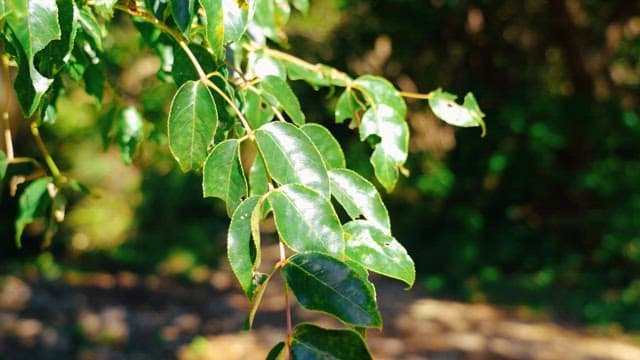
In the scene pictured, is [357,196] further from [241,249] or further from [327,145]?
[241,249]

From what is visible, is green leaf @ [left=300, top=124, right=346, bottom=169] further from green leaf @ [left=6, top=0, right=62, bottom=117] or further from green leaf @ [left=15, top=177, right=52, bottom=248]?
green leaf @ [left=15, top=177, right=52, bottom=248]

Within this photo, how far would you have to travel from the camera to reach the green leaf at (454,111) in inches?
54.2

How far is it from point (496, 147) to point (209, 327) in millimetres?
2311

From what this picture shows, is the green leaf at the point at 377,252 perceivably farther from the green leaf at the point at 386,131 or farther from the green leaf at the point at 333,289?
the green leaf at the point at 386,131

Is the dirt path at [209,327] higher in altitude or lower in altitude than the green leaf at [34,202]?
higher

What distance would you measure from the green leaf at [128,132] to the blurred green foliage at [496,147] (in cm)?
359

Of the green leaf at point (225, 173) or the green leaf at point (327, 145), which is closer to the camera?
the green leaf at point (225, 173)

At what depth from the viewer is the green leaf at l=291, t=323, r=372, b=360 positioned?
2.70ft

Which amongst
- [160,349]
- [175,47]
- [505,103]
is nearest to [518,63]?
[505,103]

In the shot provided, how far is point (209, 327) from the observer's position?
4.85 m

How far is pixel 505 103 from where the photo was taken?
5664 millimetres

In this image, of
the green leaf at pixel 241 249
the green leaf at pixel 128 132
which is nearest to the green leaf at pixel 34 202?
the green leaf at pixel 128 132

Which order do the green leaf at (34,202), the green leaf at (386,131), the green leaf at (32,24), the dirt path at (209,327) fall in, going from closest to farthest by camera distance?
1. the green leaf at (32,24)
2. the green leaf at (386,131)
3. the green leaf at (34,202)
4. the dirt path at (209,327)

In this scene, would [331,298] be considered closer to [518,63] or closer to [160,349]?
[160,349]
